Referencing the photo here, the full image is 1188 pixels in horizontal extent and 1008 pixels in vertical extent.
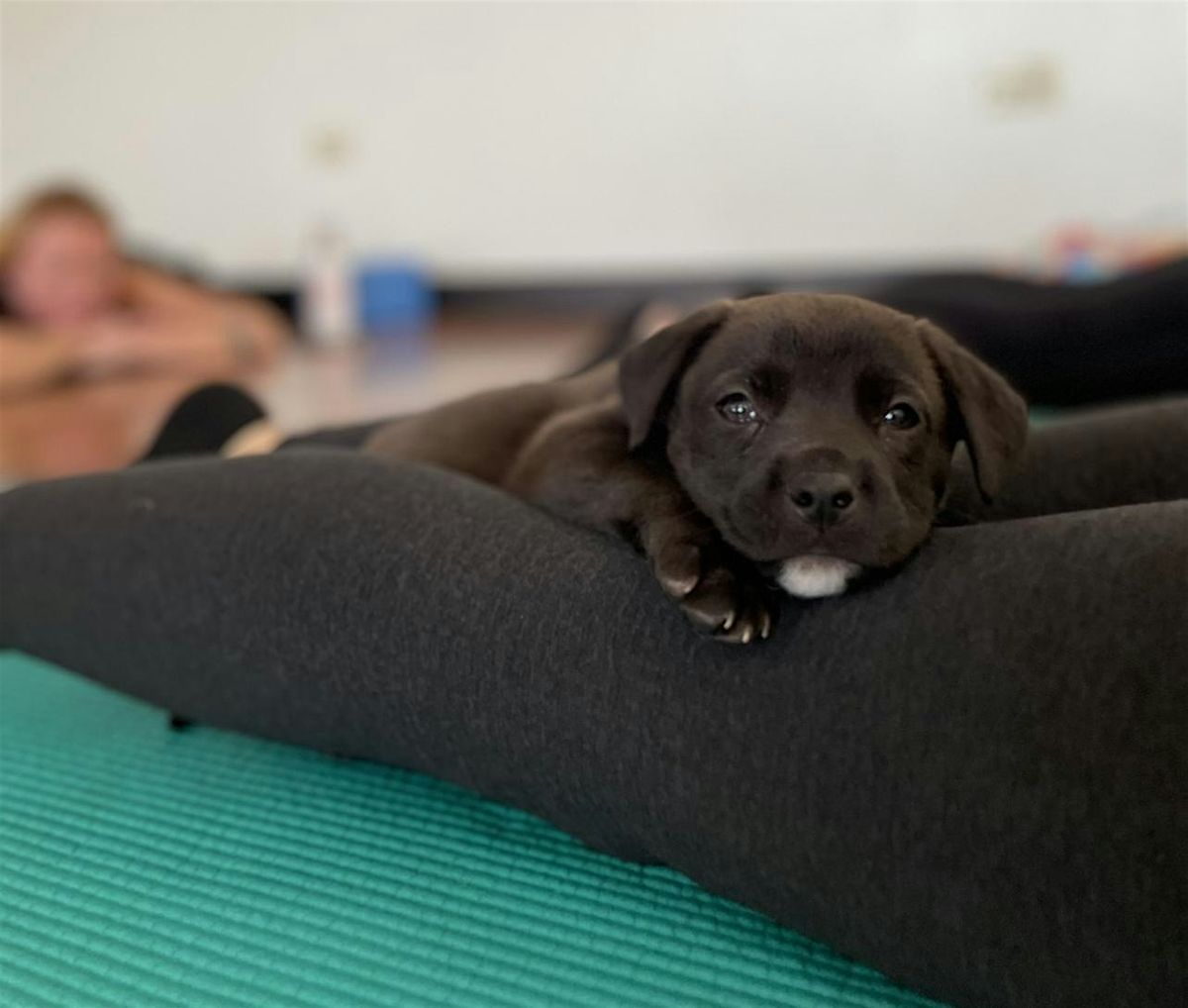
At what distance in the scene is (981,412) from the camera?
120 centimetres

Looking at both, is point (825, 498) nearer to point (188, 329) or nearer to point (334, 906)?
point (334, 906)

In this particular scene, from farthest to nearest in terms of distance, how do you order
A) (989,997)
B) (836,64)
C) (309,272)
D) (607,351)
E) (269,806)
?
(309,272) → (836,64) → (607,351) → (269,806) → (989,997)

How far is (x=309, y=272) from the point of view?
5863 millimetres

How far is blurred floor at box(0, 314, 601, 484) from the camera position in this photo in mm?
3055

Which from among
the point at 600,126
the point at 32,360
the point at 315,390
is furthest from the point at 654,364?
the point at 600,126

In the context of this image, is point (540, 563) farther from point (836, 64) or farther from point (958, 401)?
point (836, 64)

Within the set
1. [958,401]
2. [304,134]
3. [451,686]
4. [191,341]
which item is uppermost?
[958,401]

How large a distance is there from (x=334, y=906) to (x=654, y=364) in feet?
2.15

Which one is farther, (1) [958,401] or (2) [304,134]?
(2) [304,134]

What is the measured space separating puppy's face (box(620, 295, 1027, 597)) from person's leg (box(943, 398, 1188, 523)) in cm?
22

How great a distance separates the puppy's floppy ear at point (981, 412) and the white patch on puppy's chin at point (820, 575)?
0.23m

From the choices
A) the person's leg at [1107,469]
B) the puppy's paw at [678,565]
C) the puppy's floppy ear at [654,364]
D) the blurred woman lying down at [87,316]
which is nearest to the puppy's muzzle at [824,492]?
the puppy's paw at [678,565]

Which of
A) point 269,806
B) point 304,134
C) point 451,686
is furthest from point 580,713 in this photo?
point 304,134

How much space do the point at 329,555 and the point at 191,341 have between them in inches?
143
